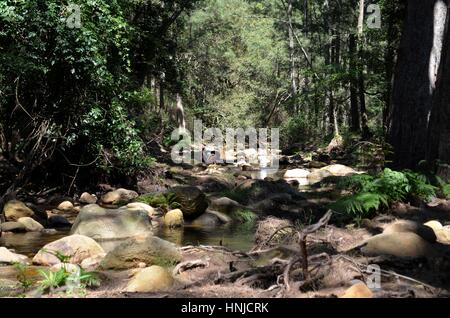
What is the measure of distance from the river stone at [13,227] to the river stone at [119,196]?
3.51 m

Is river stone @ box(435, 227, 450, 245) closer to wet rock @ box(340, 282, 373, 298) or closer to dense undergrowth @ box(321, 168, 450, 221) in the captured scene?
dense undergrowth @ box(321, 168, 450, 221)

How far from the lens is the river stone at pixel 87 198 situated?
1247 centimetres

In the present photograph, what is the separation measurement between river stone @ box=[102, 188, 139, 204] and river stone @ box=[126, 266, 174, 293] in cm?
770

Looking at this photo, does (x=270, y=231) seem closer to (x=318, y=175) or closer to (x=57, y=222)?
(x=57, y=222)

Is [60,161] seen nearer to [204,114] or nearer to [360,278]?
[360,278]

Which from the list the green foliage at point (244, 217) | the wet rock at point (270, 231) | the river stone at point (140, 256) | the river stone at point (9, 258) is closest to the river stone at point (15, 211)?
the river stone at point (9, 258)

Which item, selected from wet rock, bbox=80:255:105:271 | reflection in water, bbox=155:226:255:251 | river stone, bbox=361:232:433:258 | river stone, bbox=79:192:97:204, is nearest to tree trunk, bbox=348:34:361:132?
river stone, bbox=79:192:97:204

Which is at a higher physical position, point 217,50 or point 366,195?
point 217,50

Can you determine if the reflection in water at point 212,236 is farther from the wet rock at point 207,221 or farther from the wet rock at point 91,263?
the wet rock at point 91,263

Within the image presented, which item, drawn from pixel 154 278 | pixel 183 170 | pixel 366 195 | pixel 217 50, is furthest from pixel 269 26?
pixel 154 278

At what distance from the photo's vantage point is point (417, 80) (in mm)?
10320

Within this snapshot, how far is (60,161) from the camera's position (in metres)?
12.9

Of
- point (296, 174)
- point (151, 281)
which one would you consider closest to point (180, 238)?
point (151, 281)
